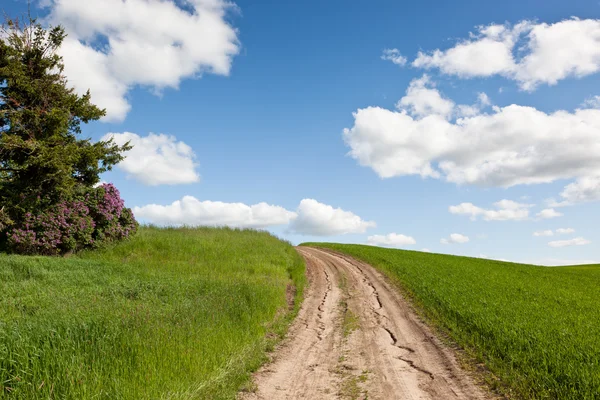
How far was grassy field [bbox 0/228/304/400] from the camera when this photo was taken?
7.00 metres

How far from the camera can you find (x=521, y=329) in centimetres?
1109

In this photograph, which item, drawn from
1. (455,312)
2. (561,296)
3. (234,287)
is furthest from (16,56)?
(561,296)

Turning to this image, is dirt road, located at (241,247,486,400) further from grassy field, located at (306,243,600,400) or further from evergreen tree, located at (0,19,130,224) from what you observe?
evergreen tree, located at (0,19,130,224)

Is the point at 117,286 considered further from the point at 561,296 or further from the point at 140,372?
the point at 561,296

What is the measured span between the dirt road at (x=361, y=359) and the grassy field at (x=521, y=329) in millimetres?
834

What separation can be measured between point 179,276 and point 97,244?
1044 centimetres

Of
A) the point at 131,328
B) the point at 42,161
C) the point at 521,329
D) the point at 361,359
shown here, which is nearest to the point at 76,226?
the point at 42,161

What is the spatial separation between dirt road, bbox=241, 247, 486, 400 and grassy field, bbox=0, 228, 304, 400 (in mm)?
888

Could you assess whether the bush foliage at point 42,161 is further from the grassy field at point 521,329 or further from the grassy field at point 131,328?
the grassy field at point 521,329

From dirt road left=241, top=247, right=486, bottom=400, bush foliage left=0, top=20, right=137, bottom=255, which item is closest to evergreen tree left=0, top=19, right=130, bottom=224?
bush foliage left=0, top=20, right=137, bottom=255

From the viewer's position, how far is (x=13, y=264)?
19.0 metres

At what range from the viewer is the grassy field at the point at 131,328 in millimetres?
7000

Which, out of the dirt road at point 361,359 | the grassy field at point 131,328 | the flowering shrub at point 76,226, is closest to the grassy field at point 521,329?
the dirt road at point 361,359

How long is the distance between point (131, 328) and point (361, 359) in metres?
5.99
